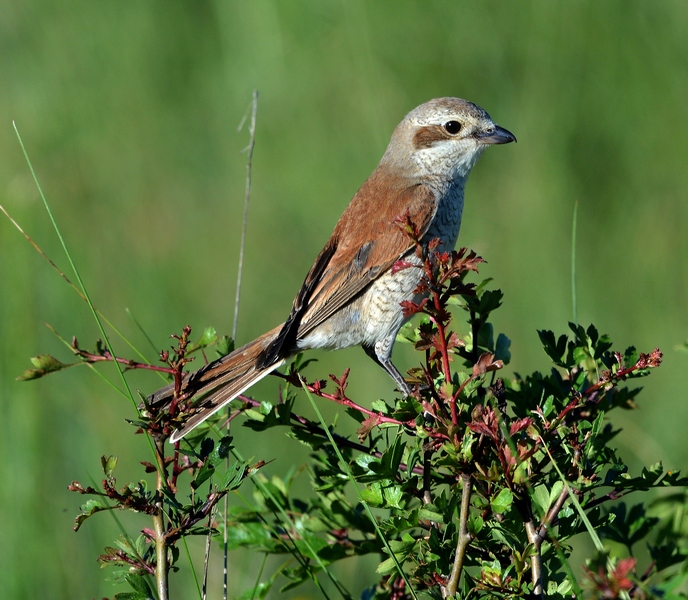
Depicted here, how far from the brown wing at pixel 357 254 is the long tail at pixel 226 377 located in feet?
0.94

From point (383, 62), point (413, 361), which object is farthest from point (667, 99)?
point (413, 361)

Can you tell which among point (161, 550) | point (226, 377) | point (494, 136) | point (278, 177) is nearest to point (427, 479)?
point (161, 550)

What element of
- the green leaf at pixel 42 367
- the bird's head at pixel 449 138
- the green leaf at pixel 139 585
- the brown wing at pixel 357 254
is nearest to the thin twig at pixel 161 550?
the green leaf at pixel 139 585

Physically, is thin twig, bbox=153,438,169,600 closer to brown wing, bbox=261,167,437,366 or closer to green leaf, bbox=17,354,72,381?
green leaf, bbox=17,354,72,381

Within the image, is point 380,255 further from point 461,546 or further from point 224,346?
point 461,546

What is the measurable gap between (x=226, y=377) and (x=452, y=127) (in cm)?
164

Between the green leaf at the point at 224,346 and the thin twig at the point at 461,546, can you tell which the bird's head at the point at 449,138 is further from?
the thin twig at the point at 461,546

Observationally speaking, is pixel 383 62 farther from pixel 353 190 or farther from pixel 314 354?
pixel 314 354

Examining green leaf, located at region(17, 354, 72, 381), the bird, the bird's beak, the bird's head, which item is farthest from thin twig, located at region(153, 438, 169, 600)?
the bird's beak

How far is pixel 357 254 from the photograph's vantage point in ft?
12.0

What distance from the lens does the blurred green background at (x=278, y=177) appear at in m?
4.26

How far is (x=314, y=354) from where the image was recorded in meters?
5.01

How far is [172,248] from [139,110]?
54.3 inches

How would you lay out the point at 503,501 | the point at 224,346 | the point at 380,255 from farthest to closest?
the point at 380,255 < the point at 224,346 < the point at 503,501
